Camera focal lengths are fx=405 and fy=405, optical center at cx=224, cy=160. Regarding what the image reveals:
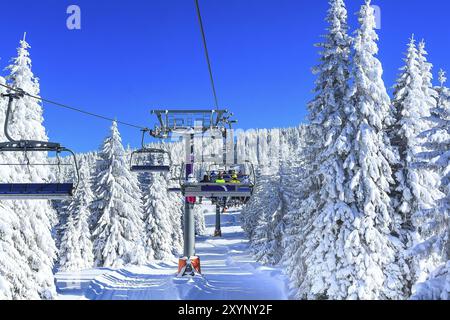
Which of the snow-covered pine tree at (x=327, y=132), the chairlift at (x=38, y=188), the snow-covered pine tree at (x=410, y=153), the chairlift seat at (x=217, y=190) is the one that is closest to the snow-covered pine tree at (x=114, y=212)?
the snow-covered pine tree at (x=327, y=132)

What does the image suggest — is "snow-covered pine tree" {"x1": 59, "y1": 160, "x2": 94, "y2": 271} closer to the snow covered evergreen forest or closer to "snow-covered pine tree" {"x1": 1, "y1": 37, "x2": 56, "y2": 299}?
"snow-covered pine tree" {"x1": 1, "y1": 37, "x2": 56, "y2": 299}

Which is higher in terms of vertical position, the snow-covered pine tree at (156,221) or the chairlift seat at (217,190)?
the chairlift seat at (217,190)

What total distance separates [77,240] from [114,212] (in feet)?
24.0

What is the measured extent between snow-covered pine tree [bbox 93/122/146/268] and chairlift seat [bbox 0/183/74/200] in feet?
99.0

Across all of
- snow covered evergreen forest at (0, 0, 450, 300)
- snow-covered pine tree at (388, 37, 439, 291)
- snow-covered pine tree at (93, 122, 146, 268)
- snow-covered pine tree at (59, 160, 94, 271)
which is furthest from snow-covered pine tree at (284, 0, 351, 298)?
snow-covered pine tree at (59, 160, 94, 271)

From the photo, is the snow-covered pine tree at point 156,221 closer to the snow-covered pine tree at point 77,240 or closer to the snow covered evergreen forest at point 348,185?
the snow-covered pine tree at point 77,240

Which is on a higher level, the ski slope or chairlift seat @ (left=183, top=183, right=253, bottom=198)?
chairlift seat @ (left=183, top=183, right=253, bottom=198)

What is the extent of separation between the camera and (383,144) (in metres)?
20.3

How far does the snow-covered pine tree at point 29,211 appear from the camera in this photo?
19844mm

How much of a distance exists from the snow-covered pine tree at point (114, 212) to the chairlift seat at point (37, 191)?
30.2 m

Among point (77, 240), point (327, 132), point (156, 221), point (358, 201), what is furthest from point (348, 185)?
point (156, 221)

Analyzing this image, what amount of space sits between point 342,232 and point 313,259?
6.68ft

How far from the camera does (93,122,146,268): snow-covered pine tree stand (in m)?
38.2

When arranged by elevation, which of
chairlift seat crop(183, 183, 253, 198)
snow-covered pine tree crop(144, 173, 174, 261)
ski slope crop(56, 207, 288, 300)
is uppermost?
chairlift seat crop(183, 183, 253, 198)
